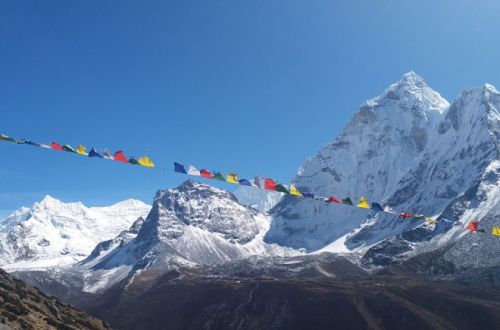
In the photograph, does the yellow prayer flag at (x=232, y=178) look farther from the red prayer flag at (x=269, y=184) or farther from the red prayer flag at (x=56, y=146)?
the red prayer flag at (x=56, y=146)

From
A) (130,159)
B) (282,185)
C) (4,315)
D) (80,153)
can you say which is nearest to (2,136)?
(80,153)

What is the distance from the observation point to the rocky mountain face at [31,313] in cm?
5078

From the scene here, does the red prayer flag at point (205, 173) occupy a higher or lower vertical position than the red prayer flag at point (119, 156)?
lower

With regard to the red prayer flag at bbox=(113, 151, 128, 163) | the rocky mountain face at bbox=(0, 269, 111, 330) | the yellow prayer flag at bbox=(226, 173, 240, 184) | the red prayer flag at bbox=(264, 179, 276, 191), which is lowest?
the rocky mountain face at bbox=(0, 269, 111, 330)

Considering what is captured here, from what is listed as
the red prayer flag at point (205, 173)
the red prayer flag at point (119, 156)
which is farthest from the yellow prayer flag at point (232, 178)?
the red prayer flag at point (119, 156)

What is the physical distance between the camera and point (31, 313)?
56.7 meters

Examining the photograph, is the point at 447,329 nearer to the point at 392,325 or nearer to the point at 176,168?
the point at 392,325

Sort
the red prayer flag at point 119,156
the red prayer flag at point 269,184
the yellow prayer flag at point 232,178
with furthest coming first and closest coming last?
the red prayer flag at point 269,184 < the yellow prayer flag at point 232,178 < the red prayer flag at point 119,156

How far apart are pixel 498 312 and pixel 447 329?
20.6m

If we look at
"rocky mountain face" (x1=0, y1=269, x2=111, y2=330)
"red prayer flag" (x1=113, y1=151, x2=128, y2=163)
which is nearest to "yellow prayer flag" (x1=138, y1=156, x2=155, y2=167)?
"red prayer flag" (x1=113, y1=151, x2=128, y2=163)

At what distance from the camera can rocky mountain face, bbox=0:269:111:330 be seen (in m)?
50.8

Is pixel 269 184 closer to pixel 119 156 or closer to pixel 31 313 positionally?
pixel 119 156

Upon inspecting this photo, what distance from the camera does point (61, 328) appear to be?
54781 millimetres

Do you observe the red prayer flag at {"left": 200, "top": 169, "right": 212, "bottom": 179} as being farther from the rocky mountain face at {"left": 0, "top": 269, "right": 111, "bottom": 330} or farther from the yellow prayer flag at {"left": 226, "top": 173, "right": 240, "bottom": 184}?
the rocky mountain face at {"left": 0, "top": 269, "right": 111, "bottom": 330}
